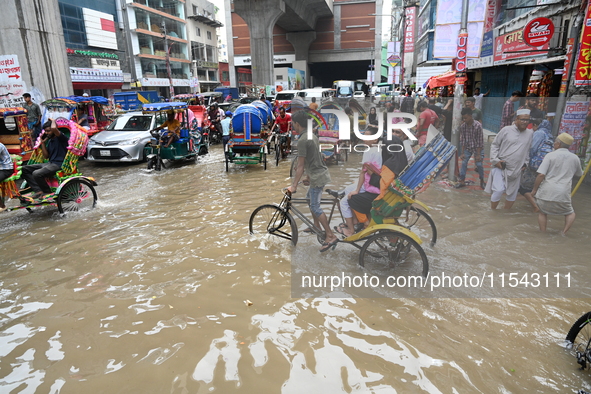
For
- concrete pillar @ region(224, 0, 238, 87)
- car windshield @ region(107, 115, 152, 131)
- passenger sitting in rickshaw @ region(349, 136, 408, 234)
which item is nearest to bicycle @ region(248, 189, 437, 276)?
passenger sitting in rickshaw @ region(349, 136, 408, 234)

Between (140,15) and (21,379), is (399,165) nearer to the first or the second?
(21,379)

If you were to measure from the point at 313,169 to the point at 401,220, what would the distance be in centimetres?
135

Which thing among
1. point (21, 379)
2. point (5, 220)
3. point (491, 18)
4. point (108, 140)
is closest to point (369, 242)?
point (21, 379)

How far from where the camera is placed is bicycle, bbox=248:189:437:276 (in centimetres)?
435

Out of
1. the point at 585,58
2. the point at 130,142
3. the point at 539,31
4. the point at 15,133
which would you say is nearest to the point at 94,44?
the point at 130,142

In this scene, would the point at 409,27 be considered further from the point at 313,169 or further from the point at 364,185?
the point at 364,185

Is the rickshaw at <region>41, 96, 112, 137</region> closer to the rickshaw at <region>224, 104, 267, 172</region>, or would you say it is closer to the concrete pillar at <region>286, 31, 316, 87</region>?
the rickshaw at <region>224, 104, 267, 172</region>

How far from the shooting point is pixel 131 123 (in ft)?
43.5

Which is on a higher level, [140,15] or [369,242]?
[140,15]

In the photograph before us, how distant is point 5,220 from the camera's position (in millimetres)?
6918

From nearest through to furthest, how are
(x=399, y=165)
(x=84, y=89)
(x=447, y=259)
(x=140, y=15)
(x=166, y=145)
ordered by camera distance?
(x=399, y=165), (x=447, y=259), (x=166, y=145), (x=84, y=89), (x=140, y=15)

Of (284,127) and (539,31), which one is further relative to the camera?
(284,127)

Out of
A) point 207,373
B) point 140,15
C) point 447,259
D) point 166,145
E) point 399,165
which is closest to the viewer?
point 207,373

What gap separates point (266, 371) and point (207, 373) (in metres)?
0.49
